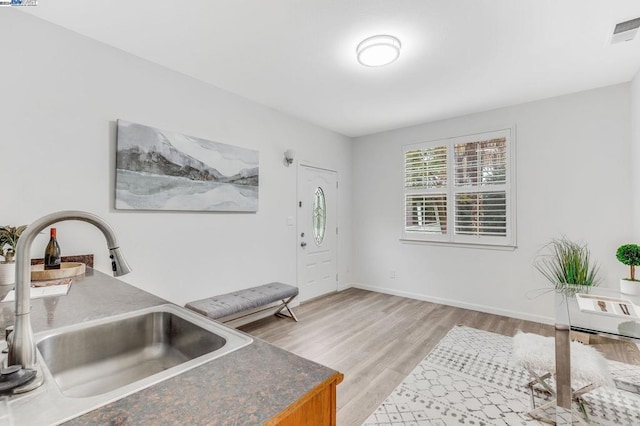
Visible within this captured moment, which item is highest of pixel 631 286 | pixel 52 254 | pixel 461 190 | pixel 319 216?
pixel 461 190

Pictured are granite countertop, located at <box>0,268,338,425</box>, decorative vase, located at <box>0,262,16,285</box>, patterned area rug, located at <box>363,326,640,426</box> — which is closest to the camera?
granite countertop, located at <box>0,268,338,425</box>

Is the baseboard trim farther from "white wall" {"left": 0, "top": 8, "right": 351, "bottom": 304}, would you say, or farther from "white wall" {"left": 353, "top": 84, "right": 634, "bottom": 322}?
"white wall" {"left": 0, "top": 8, "right": 351, "bottom": 304}

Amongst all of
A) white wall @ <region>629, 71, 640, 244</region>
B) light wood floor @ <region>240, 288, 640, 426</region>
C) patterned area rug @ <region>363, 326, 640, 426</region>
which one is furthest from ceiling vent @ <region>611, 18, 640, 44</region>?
patterned area rug @ <region>363, 326, 640, 426</region>

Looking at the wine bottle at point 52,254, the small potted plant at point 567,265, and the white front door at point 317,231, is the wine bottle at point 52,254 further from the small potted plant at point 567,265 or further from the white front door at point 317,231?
the small potted plant at point 567,265

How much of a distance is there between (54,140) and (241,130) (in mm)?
1763

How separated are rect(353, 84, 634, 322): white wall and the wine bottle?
13.6ft

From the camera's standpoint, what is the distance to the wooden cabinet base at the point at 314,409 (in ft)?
2.20

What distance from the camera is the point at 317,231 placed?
477 centimetres

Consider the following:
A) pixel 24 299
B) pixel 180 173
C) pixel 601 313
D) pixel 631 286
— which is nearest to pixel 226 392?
pixel 24 299

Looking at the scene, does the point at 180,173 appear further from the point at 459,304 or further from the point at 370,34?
the point at 459,304

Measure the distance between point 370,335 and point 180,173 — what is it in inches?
103

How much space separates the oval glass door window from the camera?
4.72m

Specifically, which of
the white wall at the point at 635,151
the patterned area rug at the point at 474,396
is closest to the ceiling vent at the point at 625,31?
the white wall at the point at 635,151

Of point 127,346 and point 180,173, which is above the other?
point 180,173
